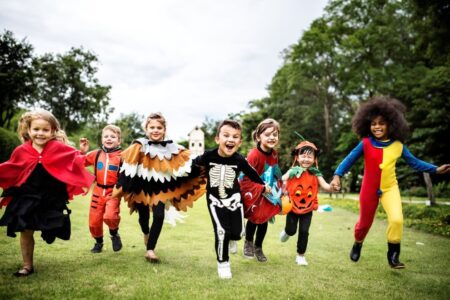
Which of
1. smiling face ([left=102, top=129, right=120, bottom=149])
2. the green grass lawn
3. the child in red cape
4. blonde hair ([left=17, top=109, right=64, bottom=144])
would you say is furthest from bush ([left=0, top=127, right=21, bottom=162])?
the child in red cape

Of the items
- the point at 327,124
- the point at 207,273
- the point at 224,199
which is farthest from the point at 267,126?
the point at 327,124

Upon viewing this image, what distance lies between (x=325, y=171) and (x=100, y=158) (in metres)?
34.2

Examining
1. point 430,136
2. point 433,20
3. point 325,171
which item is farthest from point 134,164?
point 325,171

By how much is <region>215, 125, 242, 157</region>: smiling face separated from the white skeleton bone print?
0.21 m

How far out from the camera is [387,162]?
479cm

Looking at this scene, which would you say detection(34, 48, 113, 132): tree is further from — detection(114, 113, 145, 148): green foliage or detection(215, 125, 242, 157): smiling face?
detection(215, 125, 242, 157): smiling face

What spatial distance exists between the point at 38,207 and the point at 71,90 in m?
42.2

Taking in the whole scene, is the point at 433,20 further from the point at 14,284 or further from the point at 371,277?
the point at 14,284

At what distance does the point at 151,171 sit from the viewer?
16.5ft

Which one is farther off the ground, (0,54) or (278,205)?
(0,54)

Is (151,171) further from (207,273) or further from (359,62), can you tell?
(359,62)

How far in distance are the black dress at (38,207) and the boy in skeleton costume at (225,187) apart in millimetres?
1882

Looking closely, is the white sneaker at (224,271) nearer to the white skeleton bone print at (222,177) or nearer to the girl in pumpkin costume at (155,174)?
the white skeleton bone print at (222,177)

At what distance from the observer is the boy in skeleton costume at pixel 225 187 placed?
4.45 meters
